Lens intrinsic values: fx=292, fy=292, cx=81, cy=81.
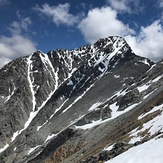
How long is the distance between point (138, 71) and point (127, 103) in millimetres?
Result: 104125

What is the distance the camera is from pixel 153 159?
1612 cm

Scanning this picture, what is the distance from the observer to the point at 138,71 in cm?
19488

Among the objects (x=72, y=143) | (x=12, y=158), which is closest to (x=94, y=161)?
(x=72, y=143)

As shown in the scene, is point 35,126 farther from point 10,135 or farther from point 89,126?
point 89,126

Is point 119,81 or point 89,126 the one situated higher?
point 119,81

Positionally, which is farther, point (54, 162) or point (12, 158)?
point (12, 158)

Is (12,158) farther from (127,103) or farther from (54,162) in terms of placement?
(127,103)

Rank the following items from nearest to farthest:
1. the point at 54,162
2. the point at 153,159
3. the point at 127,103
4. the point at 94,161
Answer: the point at 153,159, the point at 94,161, the point at 54,162, the point at 127,103

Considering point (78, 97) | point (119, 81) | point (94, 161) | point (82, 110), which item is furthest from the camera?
point (78, 97)

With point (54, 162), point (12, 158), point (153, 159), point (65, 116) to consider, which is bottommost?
point (153, 159)

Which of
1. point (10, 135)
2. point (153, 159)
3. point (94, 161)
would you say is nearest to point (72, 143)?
point (94, 161)

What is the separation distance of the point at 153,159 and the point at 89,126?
8297cm

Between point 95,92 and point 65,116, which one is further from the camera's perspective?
point 95,92

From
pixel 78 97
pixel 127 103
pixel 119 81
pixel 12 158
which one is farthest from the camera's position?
pixel 78 97
